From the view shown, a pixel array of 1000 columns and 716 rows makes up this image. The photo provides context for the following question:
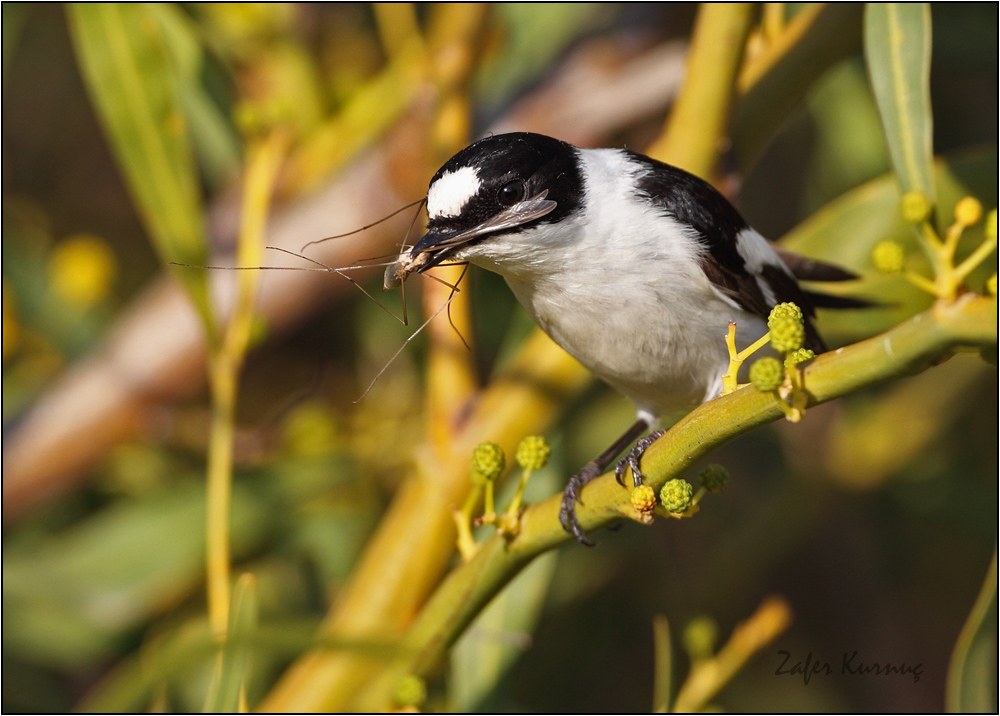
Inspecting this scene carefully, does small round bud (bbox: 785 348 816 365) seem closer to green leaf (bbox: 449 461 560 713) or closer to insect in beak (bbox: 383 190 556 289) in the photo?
insect in beak (bbox: 383 190 556 289)

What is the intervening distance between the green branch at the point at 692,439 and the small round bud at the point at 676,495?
2cm

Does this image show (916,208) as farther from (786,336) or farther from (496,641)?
(496,641)

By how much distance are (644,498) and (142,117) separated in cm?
155

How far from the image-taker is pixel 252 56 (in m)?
3.01

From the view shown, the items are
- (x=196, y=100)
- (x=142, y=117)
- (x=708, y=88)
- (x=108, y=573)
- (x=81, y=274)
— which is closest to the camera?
(x=708, y=88)

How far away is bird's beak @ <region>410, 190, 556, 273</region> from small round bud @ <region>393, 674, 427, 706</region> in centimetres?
59

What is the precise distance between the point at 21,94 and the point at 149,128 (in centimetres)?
149

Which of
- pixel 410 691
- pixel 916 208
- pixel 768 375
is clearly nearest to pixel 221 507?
pixel 410 691

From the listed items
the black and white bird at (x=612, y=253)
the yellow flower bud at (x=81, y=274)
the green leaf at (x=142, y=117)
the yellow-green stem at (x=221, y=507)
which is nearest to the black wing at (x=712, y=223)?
the black and white bird at (x=612, y=253)

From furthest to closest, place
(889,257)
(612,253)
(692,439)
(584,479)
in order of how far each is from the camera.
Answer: (584,479) → (612,253) → (889,257) → (692,439)

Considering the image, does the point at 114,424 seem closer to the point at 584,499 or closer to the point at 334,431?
the point at 334,431

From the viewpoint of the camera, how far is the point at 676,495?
1058 mm

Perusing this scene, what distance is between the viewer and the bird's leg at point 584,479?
4.22ft

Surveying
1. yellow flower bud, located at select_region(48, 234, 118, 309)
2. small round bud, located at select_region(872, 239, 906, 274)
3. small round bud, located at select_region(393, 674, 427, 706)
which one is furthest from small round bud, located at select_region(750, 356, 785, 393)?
yellow flower bud, located at select_region(48, 234, 118, 309)
